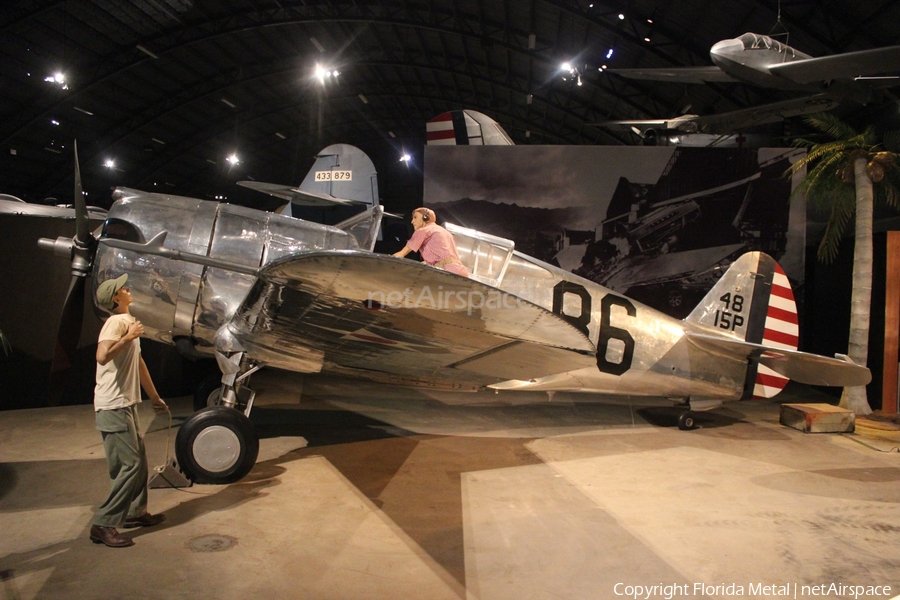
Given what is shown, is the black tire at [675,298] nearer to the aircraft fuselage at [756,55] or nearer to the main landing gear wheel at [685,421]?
the main landing gear wheel at [685,421]

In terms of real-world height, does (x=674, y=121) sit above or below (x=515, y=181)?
above

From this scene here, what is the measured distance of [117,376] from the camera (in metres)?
2.76

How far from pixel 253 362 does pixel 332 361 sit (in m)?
0.62

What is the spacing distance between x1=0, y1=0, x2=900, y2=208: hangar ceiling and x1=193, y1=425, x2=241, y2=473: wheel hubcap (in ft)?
32.9

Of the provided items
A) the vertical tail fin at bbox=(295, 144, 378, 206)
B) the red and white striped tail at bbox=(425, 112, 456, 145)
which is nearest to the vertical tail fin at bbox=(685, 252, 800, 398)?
the red and white striped tail at bbox=(425, 112, 456, 145)

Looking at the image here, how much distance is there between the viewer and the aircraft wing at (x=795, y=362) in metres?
4.59

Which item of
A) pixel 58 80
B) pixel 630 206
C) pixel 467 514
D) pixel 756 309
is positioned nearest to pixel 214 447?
pixel 467 514

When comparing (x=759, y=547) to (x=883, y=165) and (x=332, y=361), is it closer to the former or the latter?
(x=332, y=361)

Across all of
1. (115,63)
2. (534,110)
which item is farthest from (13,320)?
(534,110)

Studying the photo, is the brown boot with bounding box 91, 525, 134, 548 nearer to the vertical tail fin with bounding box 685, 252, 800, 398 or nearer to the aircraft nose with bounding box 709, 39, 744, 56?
the vertical tail fin with bounding box 685, 252, 800, 398

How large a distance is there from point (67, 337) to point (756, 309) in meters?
6.62

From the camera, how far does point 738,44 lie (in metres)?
7.54

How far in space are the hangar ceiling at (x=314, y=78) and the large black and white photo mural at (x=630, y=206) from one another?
2747 mm

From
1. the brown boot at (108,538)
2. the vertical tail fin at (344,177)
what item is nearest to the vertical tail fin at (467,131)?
the vertical tail fin at (344,177)
